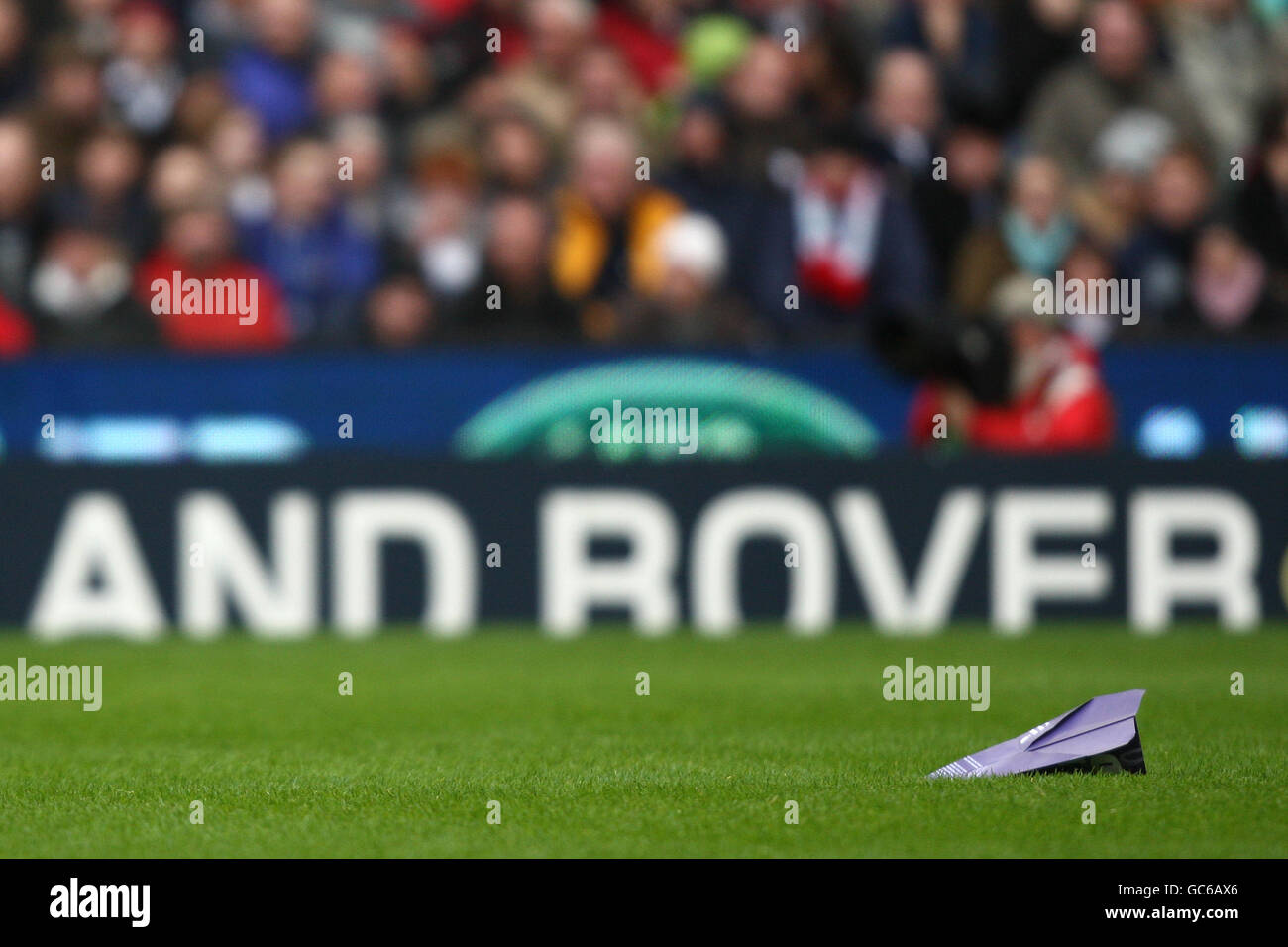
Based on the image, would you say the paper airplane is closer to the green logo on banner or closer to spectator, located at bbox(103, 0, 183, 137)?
the green logo on banner

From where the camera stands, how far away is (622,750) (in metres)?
7.77

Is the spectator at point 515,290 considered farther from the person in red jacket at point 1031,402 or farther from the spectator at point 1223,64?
the spectator at point 1223,64

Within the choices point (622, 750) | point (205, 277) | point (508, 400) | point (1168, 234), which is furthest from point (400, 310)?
point (622, 750)

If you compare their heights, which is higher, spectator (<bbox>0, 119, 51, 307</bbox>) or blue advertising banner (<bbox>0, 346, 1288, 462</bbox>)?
spectator (<bbox>0, 119, 51, 307</bbox>)

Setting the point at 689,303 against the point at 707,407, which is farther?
the point at 689,303

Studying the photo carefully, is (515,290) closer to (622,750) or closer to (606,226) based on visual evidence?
(606,226)

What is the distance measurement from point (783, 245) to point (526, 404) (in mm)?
1809

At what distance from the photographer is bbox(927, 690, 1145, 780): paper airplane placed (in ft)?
22.2

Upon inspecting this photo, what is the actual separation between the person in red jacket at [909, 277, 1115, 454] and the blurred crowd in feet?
0.49

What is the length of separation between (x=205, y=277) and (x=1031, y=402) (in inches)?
188

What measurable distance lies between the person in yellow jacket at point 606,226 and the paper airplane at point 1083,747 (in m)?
6.53

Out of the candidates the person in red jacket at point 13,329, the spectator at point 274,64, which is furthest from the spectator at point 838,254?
the person in red jacket at point 13,329

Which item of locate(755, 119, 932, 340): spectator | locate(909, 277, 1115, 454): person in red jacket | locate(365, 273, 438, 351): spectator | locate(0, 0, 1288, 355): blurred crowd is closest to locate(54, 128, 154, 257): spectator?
locate(0, 0, 1288, 355): blurred crowd

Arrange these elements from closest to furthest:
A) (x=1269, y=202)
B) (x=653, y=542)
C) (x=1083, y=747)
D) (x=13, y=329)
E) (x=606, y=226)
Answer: (x=1083, y=747) → (x=653, y=542) → (x=13, y=329) → (x=606, y=226) → (x=1269, y=202)
